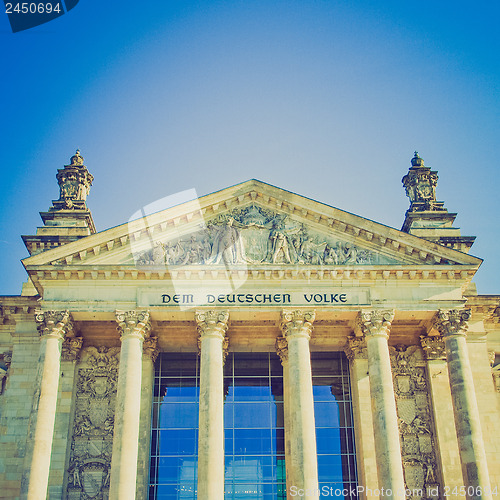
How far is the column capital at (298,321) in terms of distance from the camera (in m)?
27.3

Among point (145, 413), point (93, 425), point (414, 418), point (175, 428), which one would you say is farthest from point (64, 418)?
point (414, 418)

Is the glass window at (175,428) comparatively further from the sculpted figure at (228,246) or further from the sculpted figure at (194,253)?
the sculpted figure at (228,246)

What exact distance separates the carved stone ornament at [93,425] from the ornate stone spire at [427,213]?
15.3 metres

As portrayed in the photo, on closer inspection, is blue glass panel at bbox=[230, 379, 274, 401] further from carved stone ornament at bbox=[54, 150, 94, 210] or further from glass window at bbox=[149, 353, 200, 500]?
carved stone ornament at bbox=[54, 150, 94, 210]

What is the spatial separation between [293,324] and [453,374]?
6646 mm

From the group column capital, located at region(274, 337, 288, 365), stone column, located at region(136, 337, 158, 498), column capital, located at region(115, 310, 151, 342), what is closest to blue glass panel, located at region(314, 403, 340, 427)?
column capital, located at region(274, 337, 288, 365)

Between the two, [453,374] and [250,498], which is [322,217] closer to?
[453,374]

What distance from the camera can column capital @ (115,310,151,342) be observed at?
88.7 feet

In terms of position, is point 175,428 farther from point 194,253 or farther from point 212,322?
point 194,253

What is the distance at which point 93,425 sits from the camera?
2836 cm

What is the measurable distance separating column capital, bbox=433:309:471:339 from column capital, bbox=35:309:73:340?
15.3 metres

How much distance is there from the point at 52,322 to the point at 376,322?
42.8 ft

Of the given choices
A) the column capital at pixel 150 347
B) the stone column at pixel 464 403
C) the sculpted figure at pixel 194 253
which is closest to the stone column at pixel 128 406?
the column capital at pixel 150 347

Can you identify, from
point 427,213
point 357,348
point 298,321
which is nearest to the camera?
point 298,321
